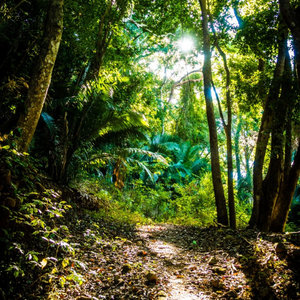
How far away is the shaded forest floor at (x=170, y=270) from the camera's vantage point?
239cm

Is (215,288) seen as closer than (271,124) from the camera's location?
Yes

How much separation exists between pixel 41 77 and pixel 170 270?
3349mm

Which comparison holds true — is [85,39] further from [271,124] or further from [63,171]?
[271,124]

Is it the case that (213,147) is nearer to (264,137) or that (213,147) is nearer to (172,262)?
(264,137)

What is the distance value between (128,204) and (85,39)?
5505mm

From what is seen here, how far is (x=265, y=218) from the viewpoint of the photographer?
16.5ft

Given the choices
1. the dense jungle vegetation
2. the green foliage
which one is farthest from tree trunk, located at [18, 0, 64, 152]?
the green foliage

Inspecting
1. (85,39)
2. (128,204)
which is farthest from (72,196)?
(85,39)

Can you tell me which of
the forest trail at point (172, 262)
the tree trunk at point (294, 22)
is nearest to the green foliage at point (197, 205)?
the forest trail at point (172, 262)

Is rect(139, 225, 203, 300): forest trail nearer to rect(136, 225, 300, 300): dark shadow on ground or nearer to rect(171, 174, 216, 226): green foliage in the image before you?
rect(136, 225, 300, 300): dark shadow on ground

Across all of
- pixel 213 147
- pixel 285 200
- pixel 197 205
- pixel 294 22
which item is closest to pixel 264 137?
pixel 213 147

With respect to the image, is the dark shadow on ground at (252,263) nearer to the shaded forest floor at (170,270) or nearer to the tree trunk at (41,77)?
the shaded forest floor at (170,270)

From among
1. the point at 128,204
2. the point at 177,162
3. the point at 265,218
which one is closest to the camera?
the point at 265,218

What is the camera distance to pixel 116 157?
24.6ft
